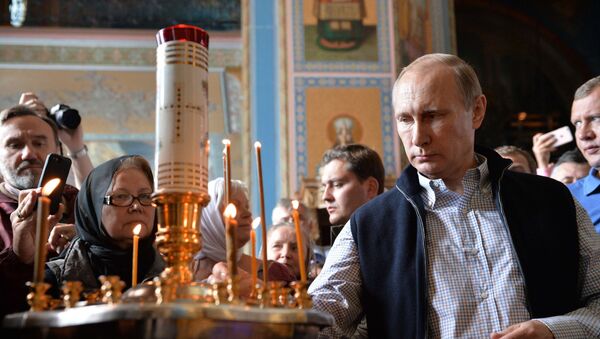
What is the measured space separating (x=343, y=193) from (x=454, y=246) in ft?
5.95

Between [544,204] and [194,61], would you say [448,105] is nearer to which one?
[544,204]

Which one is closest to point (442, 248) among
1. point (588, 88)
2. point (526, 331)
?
point (526, 331)

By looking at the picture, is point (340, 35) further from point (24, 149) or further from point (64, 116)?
point (24, 149)

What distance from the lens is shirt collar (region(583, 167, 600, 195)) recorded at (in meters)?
3.66

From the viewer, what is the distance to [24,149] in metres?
3.51

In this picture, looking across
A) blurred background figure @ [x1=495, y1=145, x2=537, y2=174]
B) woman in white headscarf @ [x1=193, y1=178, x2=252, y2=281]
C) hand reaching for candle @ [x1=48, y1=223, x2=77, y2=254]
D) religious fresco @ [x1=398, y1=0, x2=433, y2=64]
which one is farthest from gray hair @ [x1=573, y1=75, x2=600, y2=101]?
religious fresco @ [x1=398, y1=0, x2=433, y2=64]

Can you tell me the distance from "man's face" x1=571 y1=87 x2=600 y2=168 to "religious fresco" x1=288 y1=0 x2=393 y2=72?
6.18 m

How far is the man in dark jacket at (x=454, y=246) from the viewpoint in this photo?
85.8 inches

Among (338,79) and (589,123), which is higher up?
(338,79)

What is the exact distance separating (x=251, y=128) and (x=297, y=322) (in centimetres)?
852

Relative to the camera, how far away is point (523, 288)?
2191 millimetres

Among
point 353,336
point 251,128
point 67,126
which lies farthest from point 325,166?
point 251,128

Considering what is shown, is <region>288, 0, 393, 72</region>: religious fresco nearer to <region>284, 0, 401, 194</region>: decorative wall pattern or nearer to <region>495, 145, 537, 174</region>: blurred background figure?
<region>284, 0, 401, 194</region>: decorative wall pattern

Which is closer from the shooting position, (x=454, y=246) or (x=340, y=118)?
(x=454, y=246)
